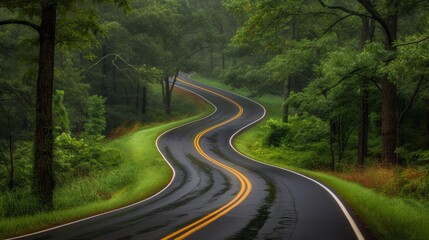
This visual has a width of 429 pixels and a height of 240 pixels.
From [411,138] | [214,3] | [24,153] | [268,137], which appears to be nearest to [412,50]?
[411,138]

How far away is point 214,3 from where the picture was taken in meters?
72.8

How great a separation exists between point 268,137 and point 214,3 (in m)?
44.9

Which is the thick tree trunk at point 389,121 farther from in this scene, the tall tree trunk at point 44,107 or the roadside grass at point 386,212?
the tall tree trunk at point 44,107

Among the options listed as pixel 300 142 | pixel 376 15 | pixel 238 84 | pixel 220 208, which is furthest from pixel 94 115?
pixel 220 208

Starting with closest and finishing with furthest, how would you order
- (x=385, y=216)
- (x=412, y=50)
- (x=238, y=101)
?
(x=385, y=216) → (x=412, y=50) → (x=238, y=101)

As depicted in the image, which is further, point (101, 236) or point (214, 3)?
point (214, 3)

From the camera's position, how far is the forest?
1323 centimetres

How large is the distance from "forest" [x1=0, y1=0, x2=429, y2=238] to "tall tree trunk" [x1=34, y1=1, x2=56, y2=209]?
3 cm

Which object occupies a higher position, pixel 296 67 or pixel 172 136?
pixel 296 67

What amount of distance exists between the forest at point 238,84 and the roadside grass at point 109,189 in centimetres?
41

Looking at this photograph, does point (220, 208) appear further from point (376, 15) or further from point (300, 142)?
point (300, 142)

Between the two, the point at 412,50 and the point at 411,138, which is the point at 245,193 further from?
the point at 411,138

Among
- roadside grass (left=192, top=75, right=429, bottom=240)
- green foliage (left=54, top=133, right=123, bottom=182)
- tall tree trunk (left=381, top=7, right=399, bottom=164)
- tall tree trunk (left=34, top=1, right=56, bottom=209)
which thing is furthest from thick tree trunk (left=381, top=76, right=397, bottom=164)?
green foliage (left=54, top=133, right=123, bottom=182)

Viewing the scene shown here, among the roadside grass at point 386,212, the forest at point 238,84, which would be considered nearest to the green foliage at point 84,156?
the forest at point 238,84
